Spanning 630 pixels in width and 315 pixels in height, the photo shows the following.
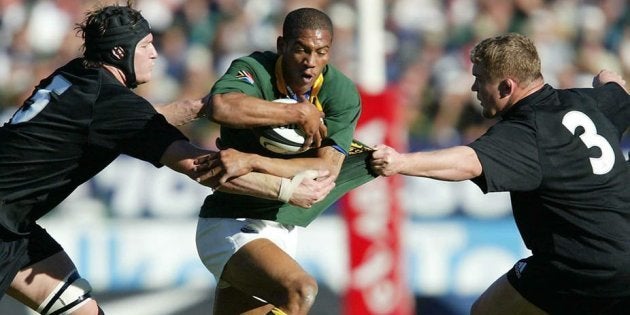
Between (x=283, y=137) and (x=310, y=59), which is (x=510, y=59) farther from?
(x=283, y=137)

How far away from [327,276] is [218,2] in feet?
9.62

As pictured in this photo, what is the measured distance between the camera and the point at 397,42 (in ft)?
37.4

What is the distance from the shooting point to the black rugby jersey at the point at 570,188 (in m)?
6.32

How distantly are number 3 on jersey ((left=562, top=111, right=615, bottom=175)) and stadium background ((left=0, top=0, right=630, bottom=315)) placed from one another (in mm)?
3086

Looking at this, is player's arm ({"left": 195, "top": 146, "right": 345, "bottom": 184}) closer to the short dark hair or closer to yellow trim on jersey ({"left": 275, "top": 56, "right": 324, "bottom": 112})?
yellow trim on jersey ({"left": 275, "top": 56, "right": 324, "bottom": 112})

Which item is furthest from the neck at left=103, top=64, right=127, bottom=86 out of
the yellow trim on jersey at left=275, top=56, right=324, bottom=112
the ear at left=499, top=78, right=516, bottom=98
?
the ear at left=499, top=78, right=516, bottom=98

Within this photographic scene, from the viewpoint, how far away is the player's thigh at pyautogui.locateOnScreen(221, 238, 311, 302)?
6.25 m

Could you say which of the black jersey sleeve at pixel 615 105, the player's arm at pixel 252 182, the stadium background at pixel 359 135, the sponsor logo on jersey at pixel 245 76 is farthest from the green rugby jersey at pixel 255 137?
the stadium background at pixel 359 135

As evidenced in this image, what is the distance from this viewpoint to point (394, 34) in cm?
1144

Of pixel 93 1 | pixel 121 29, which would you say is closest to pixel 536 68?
pixel 121 29

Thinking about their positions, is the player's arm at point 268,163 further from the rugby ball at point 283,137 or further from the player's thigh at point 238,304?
the player's thigh at point 238,304

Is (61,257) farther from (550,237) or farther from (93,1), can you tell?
(93,1)

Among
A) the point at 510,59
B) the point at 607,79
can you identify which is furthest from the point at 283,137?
the point at 607,79

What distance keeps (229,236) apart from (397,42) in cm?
514
